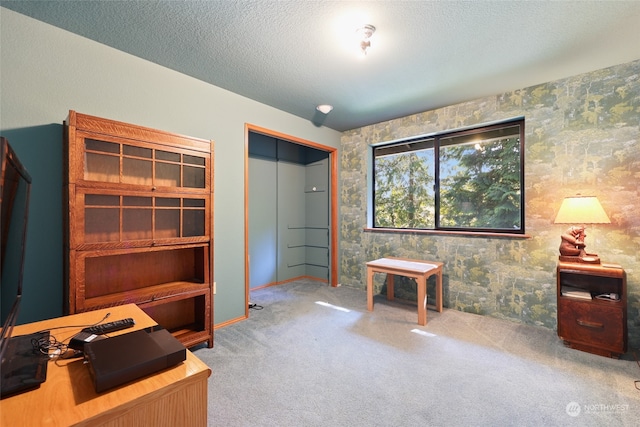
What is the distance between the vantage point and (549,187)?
2.65 m

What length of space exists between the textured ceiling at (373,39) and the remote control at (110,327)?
1823 mm

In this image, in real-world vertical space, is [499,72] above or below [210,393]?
above

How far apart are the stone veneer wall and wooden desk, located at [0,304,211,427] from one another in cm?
305

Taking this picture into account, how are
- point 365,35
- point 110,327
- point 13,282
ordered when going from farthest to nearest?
1. point 365,35
2. point 110,327
3. point 13,282

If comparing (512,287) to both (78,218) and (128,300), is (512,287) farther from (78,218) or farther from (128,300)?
(78,218)

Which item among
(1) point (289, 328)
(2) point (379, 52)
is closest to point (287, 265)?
(1) point (289, 328)

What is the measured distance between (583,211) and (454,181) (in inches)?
52.0

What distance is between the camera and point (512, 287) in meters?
2.85

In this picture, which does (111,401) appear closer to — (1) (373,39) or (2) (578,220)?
(1) (373,39)

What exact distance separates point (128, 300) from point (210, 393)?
855mm

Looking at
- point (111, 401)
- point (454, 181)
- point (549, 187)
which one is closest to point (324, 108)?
point (454, 181)

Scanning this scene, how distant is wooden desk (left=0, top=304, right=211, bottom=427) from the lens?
2.37 feet

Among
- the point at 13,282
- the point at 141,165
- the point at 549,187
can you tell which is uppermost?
the point at 141,165

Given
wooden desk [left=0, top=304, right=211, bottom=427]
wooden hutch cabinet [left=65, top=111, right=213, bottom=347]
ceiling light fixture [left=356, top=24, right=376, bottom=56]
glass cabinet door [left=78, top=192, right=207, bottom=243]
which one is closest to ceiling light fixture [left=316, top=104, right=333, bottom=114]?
ceiling light fixture [left=356, top=24, right=376, bottom=56]
